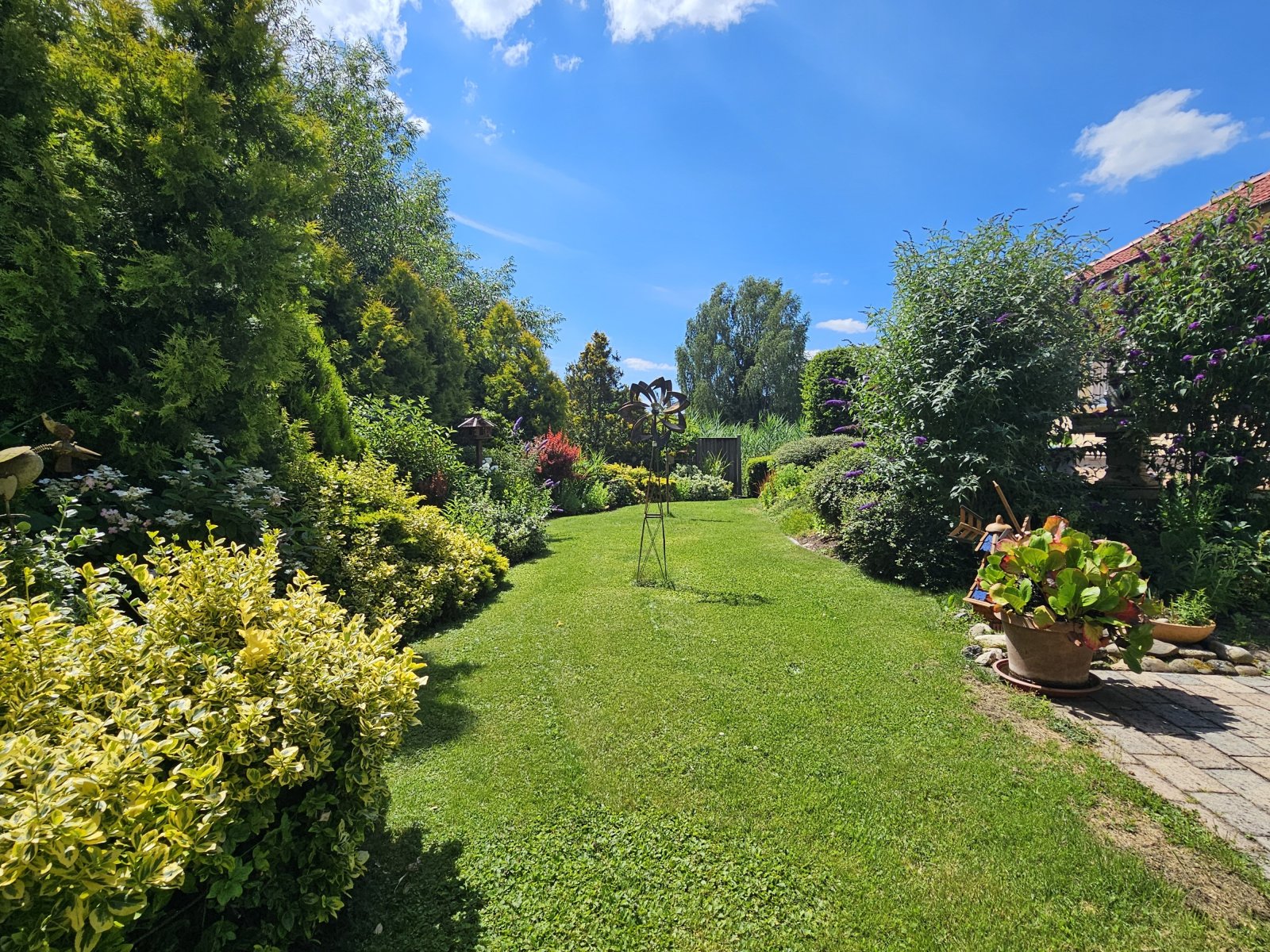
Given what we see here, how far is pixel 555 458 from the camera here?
1094 centimetres

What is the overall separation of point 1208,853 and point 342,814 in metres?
3.01

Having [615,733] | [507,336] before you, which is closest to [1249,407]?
[615,733]

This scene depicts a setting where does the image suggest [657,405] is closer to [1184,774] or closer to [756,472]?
[1184,774]

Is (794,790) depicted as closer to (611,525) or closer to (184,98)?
(184,98)

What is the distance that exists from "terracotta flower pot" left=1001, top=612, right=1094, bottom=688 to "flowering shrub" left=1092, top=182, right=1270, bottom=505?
2774 millimetres

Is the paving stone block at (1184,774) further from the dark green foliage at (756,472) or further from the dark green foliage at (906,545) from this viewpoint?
the dark green foliage at (756,472)

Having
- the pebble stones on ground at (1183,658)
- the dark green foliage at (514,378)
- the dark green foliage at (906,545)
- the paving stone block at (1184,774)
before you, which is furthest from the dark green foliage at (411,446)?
the paving stone block at (1184,774)

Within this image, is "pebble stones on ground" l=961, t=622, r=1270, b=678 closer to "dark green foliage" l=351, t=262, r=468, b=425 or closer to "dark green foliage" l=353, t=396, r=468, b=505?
"dark green foliage" l=353, t=396, r=468, b=505

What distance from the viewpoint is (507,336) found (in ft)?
41.4

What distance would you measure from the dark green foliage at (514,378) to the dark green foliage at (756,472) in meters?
5.22

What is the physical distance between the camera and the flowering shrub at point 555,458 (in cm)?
1059

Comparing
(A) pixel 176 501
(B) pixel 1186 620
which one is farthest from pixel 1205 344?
(A) pixel 176 501

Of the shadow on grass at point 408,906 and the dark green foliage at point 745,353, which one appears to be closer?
the shadow on grass at point 408,906

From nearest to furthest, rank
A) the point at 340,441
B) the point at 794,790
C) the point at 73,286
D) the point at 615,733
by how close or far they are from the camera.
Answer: the point at 794,790 < the point at 615,733 < the point at 73,286 < the point at 340,441
